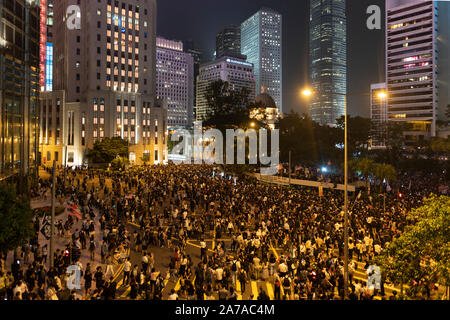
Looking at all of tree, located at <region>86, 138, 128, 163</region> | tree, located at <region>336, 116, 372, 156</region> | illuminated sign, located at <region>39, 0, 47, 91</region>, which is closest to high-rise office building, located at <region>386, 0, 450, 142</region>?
tree, located at <region>336, 116, 372, 156</region>

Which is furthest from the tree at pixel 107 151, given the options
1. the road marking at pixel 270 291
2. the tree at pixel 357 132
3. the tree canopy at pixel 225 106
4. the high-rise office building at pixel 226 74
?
the high-rise office building at pixel 226 74

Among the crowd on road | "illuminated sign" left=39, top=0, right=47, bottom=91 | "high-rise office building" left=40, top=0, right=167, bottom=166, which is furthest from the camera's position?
"illuminated sign" left=39, top=0, right=47, bottom=91

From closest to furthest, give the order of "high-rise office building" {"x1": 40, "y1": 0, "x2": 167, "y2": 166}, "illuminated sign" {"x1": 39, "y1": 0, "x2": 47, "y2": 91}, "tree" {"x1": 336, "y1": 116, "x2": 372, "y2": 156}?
"tree" {"x1": 336, "y1": 116, "x2": 372, "y2": 156}
"high-rise office building" {"x1": 40, "y1": 0, "x2": 167, "y2": 166}
"illuminated sign" {"x1": 39, "y1": 0, "x2": 47, "y2": 91}

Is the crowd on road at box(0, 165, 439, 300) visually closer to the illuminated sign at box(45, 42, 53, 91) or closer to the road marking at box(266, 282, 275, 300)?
the road marking at box(266, 282, 275, 300)

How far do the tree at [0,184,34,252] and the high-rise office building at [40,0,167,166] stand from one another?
63200 mm

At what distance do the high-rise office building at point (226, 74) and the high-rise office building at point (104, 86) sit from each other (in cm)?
9207

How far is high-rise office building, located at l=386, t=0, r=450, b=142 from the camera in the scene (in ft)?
363

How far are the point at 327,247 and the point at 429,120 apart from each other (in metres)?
113

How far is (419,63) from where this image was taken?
113625 millimetres

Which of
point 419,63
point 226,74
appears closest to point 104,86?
point 419,63

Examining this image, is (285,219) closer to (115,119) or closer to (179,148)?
(115,119)

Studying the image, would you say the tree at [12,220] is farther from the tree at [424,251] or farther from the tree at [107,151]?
the tree at [107,151]

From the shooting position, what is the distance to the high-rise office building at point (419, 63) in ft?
363

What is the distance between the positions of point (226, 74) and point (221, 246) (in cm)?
17207
